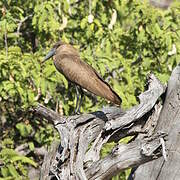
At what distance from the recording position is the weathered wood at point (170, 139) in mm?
4590

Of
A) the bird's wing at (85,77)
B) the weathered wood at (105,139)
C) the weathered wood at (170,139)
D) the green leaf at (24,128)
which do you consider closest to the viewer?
the weathered wood at (105,139)

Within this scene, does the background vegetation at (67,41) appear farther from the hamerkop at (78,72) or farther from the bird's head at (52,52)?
the hamerkop at (78,72)

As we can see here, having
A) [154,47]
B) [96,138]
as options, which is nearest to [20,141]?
[154,47]

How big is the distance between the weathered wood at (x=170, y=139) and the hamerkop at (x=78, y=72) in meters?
0.46

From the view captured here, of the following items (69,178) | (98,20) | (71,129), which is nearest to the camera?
(69,178)

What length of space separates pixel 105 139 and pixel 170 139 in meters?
0.50

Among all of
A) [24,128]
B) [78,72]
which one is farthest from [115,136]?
[24,128]

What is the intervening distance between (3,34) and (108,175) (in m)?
2.71

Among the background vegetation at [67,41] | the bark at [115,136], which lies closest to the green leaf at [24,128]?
the background vegetation at [67,41]

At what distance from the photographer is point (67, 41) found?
671 centimetres

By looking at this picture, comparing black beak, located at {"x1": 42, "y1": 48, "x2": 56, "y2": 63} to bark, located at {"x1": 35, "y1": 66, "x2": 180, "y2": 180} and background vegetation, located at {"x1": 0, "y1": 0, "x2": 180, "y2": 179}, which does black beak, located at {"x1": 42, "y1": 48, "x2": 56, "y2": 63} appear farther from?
bark, located at {"x1": 35, "y1": 66, "x2": 180, "y2": 180}

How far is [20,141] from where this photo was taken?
7.16 meters

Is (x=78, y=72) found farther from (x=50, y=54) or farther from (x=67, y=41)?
(x=67, y=41)

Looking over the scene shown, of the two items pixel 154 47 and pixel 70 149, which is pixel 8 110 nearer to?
pixel 154 47
